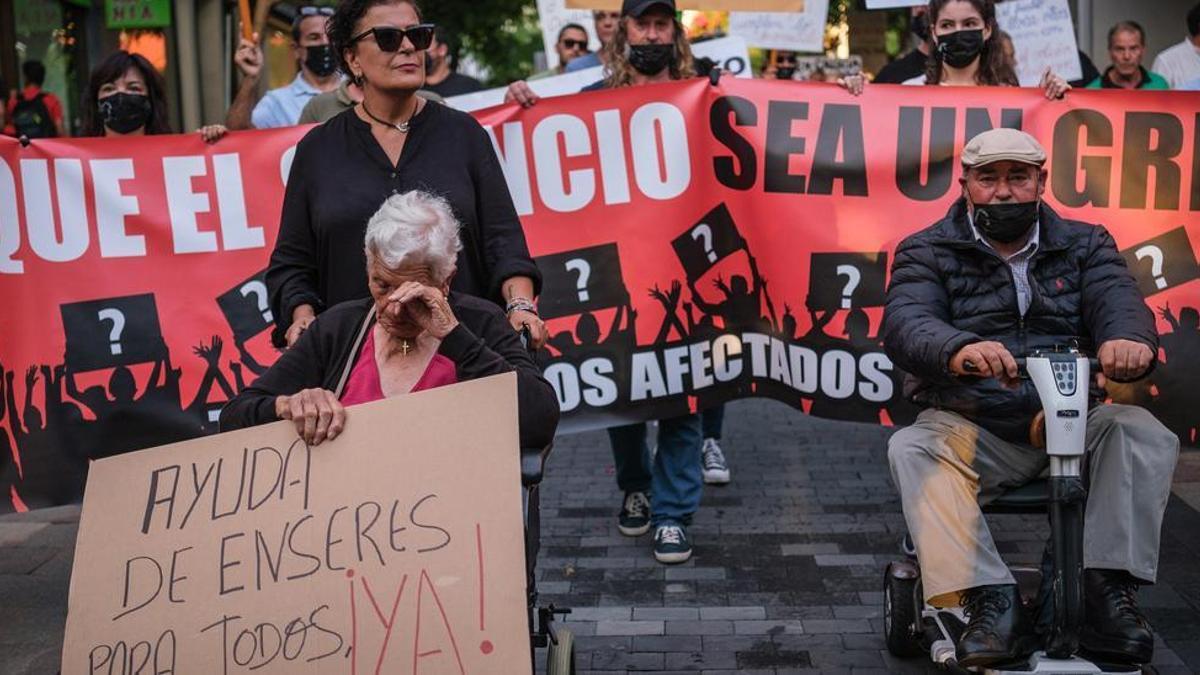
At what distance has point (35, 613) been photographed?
498cm

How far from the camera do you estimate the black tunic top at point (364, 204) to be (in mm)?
4035

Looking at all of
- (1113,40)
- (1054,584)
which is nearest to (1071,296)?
(1054,584)

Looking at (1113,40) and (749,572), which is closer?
(749,572)

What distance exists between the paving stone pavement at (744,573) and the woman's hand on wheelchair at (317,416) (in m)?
1.63

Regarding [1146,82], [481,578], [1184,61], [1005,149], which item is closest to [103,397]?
[481,578]

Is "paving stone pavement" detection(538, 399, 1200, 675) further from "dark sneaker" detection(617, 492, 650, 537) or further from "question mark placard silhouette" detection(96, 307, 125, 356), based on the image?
"question mark placard silhouette" detection(96, 307, 125, 356)

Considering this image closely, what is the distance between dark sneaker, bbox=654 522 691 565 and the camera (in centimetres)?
551

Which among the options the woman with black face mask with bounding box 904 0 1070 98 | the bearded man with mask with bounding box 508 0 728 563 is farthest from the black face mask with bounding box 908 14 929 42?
the bearded man with mask with bounding box 508 0 728 563

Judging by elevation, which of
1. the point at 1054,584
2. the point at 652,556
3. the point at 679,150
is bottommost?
the point at 652,556

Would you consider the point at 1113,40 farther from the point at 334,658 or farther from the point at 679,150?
the point at 334,658

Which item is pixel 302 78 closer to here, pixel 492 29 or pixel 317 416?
pixel 317 416

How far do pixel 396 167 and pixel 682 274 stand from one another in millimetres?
1919

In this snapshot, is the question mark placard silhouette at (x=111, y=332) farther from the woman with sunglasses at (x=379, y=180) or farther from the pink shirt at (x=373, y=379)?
the pink shirt at (x=373, y=379)

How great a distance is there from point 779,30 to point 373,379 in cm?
615
